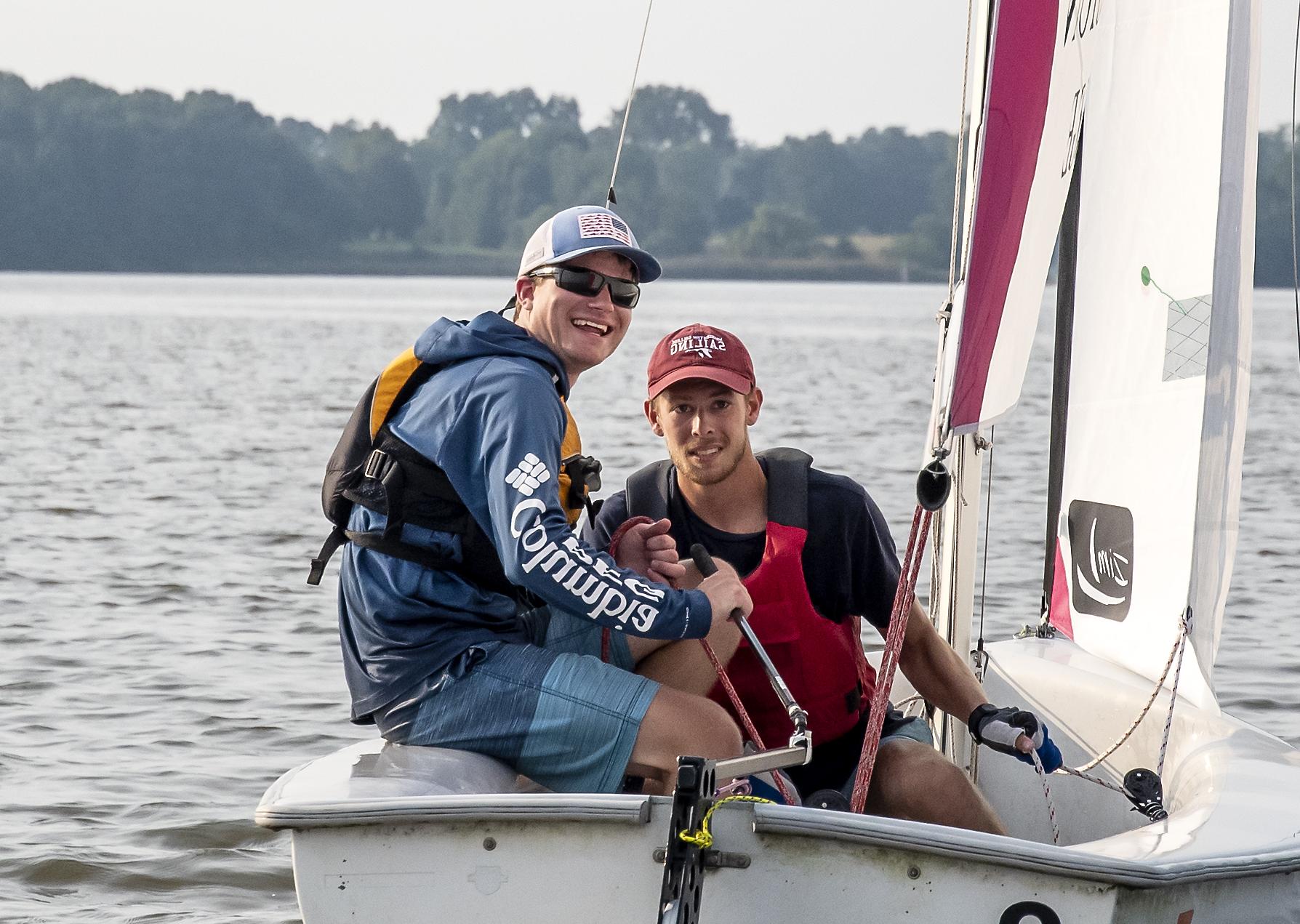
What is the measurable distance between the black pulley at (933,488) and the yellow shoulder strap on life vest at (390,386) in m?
0.79

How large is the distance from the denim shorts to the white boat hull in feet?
0.36

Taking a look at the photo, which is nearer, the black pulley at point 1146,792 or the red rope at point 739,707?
the red rope at point 739,707

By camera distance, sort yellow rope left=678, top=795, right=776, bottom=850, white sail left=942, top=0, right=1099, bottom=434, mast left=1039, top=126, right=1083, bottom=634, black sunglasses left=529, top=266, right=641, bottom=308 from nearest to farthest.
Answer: yellow rope left=678, top=795, right=776, bottom=850 → black sunglasses left=529, top=266, right=641, bottom=308 → white sail left=942, top=0, right=1099, bottom=434 → mast left=1039, top=126, right=1083, bottom=634

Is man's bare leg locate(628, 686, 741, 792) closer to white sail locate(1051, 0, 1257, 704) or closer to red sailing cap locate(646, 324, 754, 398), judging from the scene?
red sailing cap locate(646, 324, 754, 398)

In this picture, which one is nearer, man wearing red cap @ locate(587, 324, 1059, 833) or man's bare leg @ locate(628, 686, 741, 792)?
man's bare leg @ locate(628, 686, 741, 792)

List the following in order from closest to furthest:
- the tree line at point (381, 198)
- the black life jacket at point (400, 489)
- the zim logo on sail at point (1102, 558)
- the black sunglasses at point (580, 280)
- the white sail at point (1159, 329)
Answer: the black life jacket at point (400, 489), the black sunglasses at point (580, 280), the white sail at point (1159, 329), the zim logo on sail at point (1102, 558), the tree line at point (381, 198)

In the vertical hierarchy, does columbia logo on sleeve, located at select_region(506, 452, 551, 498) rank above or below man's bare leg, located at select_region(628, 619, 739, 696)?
above

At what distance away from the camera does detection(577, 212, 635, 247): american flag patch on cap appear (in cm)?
274

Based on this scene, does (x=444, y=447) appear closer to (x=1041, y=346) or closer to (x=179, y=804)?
(x=179, y=804)

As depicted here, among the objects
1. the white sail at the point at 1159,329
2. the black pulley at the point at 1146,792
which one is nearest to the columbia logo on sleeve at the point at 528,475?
the black pulley at the point at 1146,792

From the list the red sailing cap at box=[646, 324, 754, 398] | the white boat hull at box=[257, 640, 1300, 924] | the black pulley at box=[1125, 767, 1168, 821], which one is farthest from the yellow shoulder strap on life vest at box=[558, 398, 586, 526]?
the black pulley at box=[1125, 767, 1168, 821]

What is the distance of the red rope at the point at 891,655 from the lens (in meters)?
2.71

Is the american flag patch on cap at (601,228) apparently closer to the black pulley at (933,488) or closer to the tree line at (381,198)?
the black pulley at (933,488)

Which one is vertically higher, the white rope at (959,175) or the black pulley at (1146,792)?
the white rope at (959,175)
